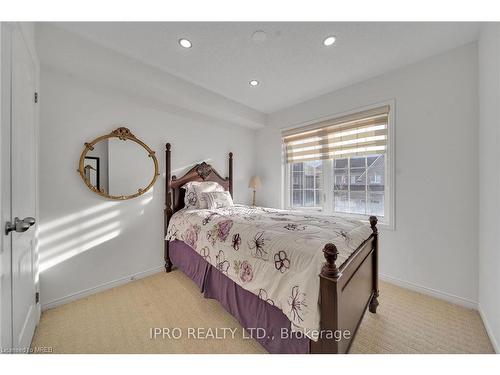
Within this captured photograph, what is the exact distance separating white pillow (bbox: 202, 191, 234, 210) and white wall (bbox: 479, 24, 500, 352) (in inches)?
97.7

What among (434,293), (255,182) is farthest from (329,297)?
(255,182)

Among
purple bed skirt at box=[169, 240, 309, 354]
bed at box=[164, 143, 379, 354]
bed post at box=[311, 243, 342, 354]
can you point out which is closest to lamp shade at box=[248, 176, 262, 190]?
bed at box=[164, 143, 379, 354]

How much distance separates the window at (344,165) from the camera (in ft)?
7.87

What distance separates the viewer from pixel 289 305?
1.09 meters

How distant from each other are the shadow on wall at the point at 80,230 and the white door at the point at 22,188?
0.37m

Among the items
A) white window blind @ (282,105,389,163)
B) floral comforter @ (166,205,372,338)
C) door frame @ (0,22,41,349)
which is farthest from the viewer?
white window blind @ (282,105,389,163)

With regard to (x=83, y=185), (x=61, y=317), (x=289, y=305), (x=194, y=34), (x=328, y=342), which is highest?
(x=194, y=34)

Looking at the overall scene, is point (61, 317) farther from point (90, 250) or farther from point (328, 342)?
point (328, 342)

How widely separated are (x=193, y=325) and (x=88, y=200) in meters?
1.65

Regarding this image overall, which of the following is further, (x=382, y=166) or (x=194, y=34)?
(x=382, y=166)

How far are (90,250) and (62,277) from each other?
301 millimetres

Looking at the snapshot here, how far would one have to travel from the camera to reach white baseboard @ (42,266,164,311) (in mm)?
1819

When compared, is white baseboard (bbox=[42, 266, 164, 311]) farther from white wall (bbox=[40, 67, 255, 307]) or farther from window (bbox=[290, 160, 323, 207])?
window (bbox=[290, 160, 323, 207])
